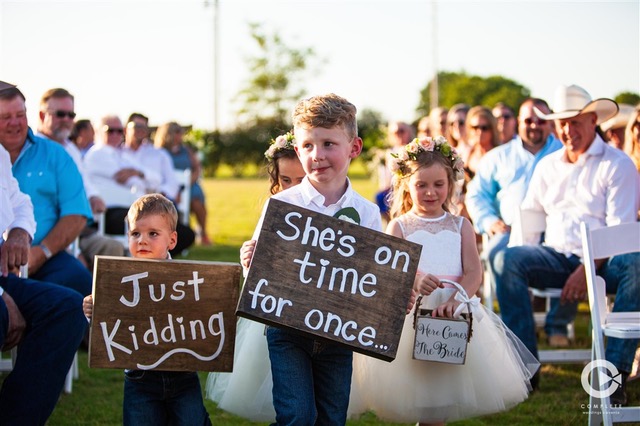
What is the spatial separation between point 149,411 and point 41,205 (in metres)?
2.58

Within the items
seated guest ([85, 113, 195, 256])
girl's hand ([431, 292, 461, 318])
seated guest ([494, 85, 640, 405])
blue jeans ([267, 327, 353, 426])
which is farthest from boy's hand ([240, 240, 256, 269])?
seated guest ([85, 113, 195, 256])

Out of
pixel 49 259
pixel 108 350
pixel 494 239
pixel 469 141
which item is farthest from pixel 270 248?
pixel 469 141

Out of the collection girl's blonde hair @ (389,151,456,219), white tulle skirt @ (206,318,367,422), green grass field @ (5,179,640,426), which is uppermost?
girl's blonde hair @ (389,151,456,219)

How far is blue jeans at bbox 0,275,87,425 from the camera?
473 centimetres

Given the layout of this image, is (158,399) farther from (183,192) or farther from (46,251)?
(183,192)

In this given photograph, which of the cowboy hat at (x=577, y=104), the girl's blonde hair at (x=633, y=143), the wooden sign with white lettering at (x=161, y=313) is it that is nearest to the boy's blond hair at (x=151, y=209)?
the wooden sign with white lettering at (x=161, y=313)

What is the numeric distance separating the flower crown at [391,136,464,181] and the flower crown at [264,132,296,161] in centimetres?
64

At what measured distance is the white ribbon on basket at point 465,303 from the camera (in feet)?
15.0

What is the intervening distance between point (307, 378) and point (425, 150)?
67.6 inches

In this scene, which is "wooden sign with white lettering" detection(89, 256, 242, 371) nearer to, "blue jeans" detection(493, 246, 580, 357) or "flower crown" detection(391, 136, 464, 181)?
"flower crown" detection(391, 136, 464, 181)

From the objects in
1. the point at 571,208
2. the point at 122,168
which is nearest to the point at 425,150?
the point at 571,208

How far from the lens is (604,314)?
17.3ft

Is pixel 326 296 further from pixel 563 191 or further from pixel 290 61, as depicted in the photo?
pixel 290 61

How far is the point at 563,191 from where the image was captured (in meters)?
6.57
